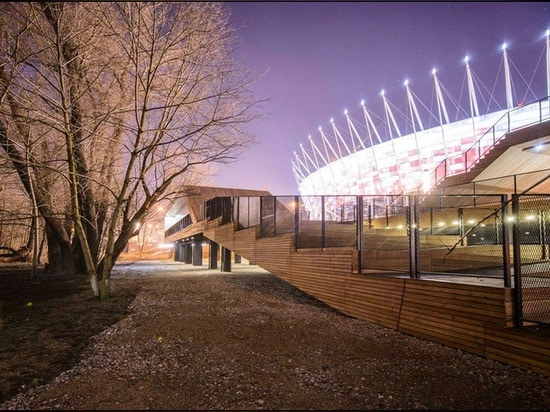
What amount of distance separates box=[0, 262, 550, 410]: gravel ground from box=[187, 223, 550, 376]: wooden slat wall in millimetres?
189

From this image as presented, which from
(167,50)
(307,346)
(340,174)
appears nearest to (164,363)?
(307,346)

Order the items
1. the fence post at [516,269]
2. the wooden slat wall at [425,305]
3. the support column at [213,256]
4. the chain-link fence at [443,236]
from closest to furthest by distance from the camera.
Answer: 1. the wooden slat wall at [425,305]
2. the fence post at [516,269]
3. the chain-link fence at [443,236]
4. the support column at [213,256]

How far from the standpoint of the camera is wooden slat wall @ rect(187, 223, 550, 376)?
4.47 metres

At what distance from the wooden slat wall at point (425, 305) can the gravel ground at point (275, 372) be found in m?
0.19

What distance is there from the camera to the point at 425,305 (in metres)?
5.76

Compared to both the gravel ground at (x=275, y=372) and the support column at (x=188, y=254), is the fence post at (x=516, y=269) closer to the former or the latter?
the gravel ground at (x=275, y=372)

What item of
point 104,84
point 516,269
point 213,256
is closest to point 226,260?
point 213,256

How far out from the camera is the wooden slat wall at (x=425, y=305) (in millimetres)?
4469

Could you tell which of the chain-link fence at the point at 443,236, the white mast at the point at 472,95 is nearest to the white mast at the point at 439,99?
the white mast at the point at 472,95

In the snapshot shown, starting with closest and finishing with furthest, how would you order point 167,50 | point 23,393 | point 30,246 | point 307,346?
point 23,393 < point 307,346 < point 167,50 < point 30,246

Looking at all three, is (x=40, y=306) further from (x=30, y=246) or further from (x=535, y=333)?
(x=30, y=246)

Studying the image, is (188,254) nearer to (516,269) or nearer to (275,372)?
(275,372)

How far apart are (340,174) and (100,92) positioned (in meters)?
58.5

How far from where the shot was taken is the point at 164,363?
4789mm
